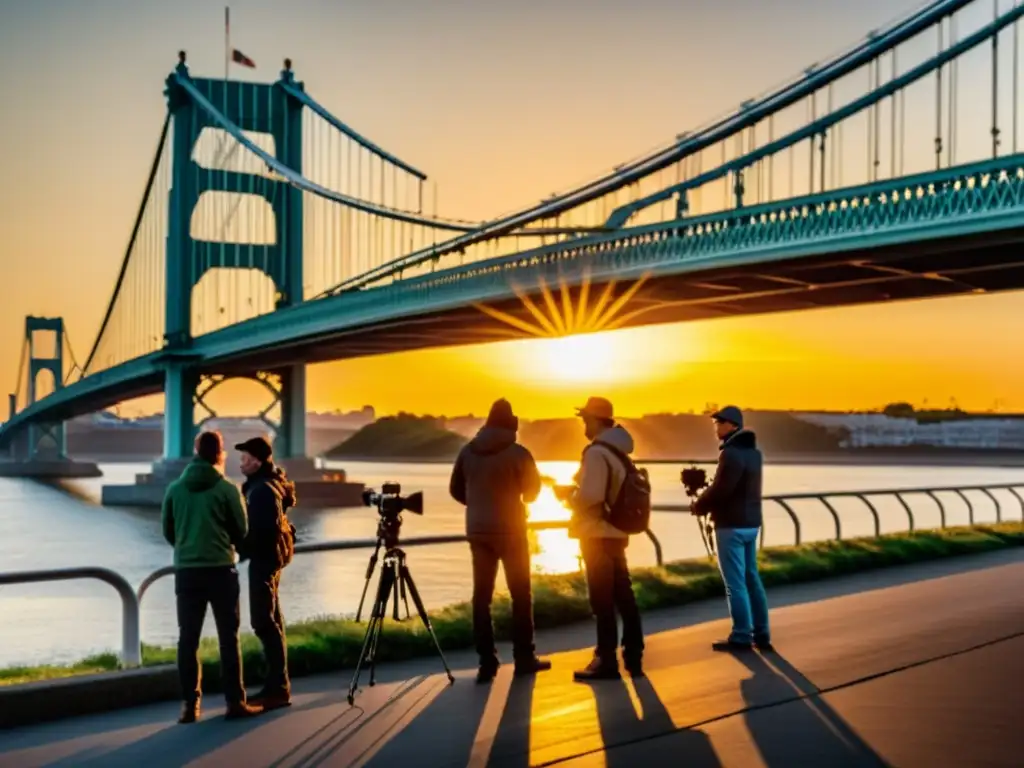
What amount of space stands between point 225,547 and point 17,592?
81.3ft

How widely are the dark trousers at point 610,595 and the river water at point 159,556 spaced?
1020 centimetres

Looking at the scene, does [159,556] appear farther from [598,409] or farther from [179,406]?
[598,409]

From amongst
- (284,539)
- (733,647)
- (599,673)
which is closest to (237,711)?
(284,539)

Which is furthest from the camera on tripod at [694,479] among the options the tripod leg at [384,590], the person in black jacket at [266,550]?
the person in black jacket at [266,550]

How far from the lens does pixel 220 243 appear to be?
65.1 meters

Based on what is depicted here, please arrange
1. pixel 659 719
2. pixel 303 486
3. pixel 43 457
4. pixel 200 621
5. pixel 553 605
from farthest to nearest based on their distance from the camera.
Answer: pixel 43 457 < pixel 303 486 < pixel 553 605 < pixel 200 621 < pixel 659 719

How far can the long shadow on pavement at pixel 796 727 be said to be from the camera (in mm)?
6812

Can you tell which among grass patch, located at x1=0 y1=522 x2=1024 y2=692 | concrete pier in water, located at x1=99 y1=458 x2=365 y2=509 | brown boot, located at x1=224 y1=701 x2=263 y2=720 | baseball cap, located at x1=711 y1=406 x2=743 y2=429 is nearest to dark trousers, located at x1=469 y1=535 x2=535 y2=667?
grass patch, located at x1=0 y1=522 x2=1024 y2=692

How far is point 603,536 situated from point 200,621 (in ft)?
7.72

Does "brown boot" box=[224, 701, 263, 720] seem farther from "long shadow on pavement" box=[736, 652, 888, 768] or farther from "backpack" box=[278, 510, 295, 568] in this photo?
"long shadow on pavement" box=[736, 652, 888, 768]

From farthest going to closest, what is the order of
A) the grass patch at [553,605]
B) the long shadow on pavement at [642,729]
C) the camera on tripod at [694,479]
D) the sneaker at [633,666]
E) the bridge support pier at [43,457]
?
the bridge support pier at [43,457], the camera on tripod at [694,479], the grass patch at [553,605], the sneaker at [633,666], the long shadow on pavement at [642,729]

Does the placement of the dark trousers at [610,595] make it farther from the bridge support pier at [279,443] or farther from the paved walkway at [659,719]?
the bridge support pier at [279,443]

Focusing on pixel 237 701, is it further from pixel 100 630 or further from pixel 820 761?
pixel 100 630

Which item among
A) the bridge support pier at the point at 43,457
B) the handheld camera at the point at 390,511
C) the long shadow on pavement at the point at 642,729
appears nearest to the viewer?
the long shadow on pavement at the point at 642,729
